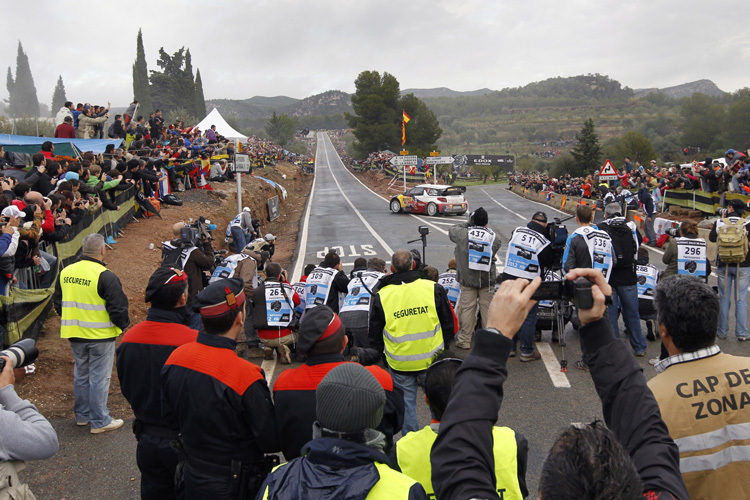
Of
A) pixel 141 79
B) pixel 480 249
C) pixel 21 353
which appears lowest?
pixel 480 249

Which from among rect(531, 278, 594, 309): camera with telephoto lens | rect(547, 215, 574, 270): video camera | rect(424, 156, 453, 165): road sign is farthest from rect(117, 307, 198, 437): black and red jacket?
rect(424, 156, 453, 165): road sign

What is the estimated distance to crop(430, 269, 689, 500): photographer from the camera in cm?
162

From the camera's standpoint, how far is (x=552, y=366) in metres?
7.48

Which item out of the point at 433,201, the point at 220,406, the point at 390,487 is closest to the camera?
the point at 390,487

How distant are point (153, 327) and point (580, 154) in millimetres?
59916

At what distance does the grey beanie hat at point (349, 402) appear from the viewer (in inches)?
Answer: 90.9

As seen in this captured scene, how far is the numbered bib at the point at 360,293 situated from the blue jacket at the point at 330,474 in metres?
4.96

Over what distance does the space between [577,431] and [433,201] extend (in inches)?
999

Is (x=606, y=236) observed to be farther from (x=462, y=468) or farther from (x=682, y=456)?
(x=462, y=468)

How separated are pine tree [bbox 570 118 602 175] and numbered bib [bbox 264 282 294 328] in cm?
5257

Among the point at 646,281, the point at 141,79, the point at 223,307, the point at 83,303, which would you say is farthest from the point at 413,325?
the point at 141,79

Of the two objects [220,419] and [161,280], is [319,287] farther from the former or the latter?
[220,419]

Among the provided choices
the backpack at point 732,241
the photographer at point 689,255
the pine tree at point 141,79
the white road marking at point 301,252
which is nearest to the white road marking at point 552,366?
the photographer at point 689,255

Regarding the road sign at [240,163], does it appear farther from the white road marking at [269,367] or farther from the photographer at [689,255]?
the photographer at [689,255]
